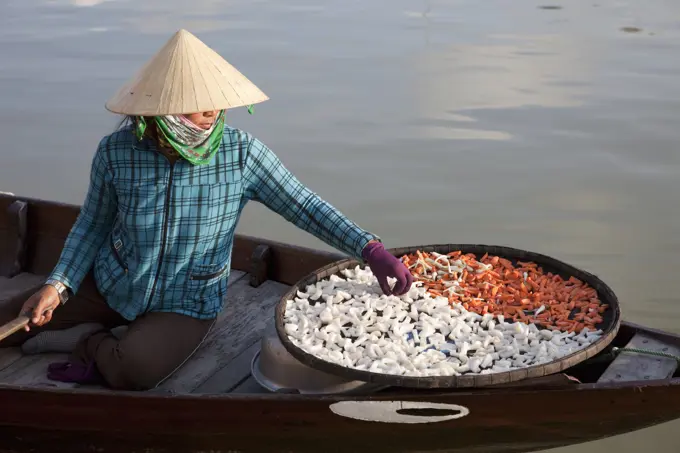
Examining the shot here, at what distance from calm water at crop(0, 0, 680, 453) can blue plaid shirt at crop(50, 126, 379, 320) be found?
5.65 ft

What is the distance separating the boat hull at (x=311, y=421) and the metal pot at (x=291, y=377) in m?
0.11

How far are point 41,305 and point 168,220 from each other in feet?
1.72

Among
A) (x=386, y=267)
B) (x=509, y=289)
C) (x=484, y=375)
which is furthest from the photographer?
(x=509, y=289)

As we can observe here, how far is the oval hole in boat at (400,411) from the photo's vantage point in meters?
2.68

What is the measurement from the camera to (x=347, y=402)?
Result: 2688 mm

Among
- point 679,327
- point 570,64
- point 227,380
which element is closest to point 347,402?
point 227,380

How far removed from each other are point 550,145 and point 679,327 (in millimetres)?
2959

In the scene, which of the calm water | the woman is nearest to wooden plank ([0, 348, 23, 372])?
the woman

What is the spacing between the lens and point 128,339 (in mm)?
3031

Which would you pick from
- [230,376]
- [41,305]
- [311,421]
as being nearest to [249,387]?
[230,376]

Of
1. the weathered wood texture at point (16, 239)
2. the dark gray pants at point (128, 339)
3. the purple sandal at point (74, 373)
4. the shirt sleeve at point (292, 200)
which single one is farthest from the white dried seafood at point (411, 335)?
the weathered wood texture at point (16, 239)

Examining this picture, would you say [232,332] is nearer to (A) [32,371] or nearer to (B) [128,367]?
(B) [128,367]

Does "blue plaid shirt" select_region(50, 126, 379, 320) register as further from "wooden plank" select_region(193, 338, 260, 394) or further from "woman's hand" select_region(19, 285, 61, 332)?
"wooden plank" select_region(193, 338, 260, 394)

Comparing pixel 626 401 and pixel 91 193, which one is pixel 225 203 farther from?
pixel 626 401
